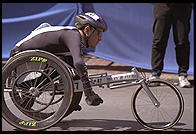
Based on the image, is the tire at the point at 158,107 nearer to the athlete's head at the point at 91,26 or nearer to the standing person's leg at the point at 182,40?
the athlete's head at the point at 91,26

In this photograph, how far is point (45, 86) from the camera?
15.7 feet

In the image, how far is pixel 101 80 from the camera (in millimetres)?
4895

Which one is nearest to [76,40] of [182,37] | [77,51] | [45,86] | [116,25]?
[77,51]

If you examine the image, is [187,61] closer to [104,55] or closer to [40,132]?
[104,55]

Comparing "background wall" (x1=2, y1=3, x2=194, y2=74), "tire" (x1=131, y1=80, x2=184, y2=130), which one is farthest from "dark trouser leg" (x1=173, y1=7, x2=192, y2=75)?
"tire" (x1=131, y1=80, x2=184, y2=130)

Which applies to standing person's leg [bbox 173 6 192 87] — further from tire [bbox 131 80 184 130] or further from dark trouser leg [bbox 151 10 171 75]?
tire [bbox 131 80 184 130]

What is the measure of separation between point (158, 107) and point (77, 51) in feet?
3.74

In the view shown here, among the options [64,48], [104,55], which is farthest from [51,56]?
[104,55]

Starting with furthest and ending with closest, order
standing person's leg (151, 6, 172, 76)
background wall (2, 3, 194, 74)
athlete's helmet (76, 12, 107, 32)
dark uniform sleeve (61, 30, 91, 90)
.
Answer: background wall (2, 3, 194, 74)
standing person's leg (151, 6, 172, 76)
athlete's helmet (76, 12, 107, 32)
dark uniform sleeve (61, 30, 91, 90)

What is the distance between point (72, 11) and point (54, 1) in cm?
39

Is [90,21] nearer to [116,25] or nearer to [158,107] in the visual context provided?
[158,107]

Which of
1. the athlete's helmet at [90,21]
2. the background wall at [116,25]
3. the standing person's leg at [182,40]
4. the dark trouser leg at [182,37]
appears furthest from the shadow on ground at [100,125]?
the background wall at [116,25]

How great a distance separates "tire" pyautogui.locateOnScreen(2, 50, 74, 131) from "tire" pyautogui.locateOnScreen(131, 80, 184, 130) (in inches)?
31.4

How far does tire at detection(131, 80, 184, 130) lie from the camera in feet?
16.2
